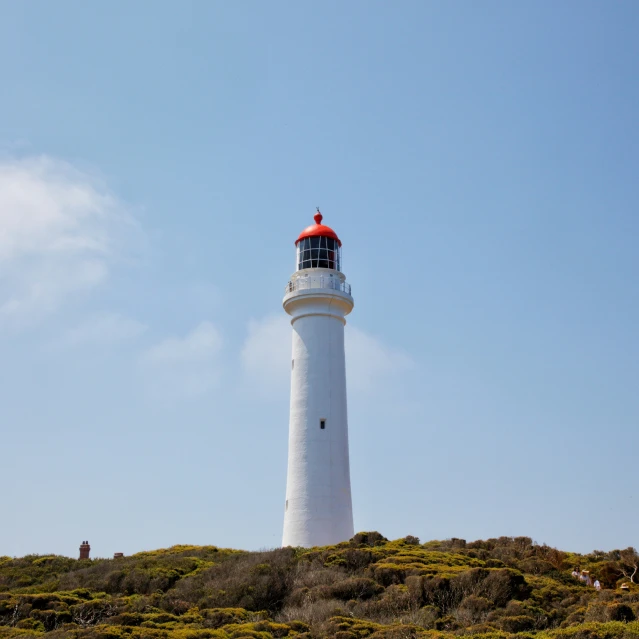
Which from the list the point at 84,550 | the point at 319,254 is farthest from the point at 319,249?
the point at 84,550

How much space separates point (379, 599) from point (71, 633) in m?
6.81

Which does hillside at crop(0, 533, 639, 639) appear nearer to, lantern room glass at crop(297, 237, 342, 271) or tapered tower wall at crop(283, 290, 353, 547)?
tapered tower wall at crop(283, 290, 353, 547)

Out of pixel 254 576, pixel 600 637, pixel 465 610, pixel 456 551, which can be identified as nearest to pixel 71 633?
pixel 254 576

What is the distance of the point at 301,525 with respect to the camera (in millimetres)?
25828

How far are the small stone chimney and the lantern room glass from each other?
41.1ft

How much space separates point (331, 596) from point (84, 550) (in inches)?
465

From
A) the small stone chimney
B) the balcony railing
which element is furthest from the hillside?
the balcony railing

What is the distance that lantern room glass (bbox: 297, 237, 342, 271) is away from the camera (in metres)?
29.3

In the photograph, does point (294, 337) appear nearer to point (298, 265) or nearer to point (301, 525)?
point (298, 265)

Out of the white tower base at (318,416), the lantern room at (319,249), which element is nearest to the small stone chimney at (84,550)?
the white tower base at (318,416)

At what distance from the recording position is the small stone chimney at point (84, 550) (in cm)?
2573

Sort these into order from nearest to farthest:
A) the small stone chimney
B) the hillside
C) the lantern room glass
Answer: the hillside < the small stone chimney < the lantern room glass

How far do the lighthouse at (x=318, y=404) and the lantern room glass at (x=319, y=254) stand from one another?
38 millimetres

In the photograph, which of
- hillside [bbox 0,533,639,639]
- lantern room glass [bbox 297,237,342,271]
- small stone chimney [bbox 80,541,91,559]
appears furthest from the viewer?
lantern room glass [bbox 297,237,342,271]
